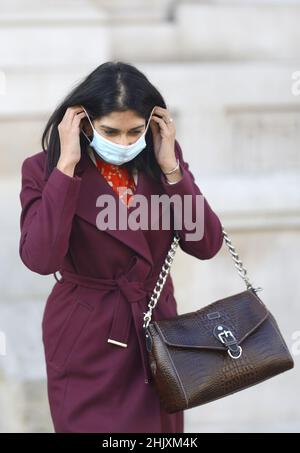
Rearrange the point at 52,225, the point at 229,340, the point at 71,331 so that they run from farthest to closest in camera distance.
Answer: the point at 71,331
the point at 229,340
the point at 52,225

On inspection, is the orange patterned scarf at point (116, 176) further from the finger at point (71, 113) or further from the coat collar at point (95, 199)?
the finger at point (71, 113)

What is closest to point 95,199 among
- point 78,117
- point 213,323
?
point 78,117

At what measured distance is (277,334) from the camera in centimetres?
297

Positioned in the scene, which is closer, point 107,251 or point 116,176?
point 107,251

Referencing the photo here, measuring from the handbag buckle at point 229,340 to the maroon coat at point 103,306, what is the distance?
0.80 feet

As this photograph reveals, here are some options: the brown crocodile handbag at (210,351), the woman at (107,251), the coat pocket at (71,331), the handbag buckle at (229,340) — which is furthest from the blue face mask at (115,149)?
the handbag buckle at (229,340)

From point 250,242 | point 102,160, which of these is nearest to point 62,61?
point 250,242

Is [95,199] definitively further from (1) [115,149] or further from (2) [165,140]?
(2) [165,140]

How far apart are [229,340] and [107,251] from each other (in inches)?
18.5

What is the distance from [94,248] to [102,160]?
1.00 feet

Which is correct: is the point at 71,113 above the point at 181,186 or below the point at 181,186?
above

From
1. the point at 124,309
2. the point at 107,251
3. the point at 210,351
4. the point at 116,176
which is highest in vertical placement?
the point at 116,176

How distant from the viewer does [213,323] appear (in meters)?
2.88
